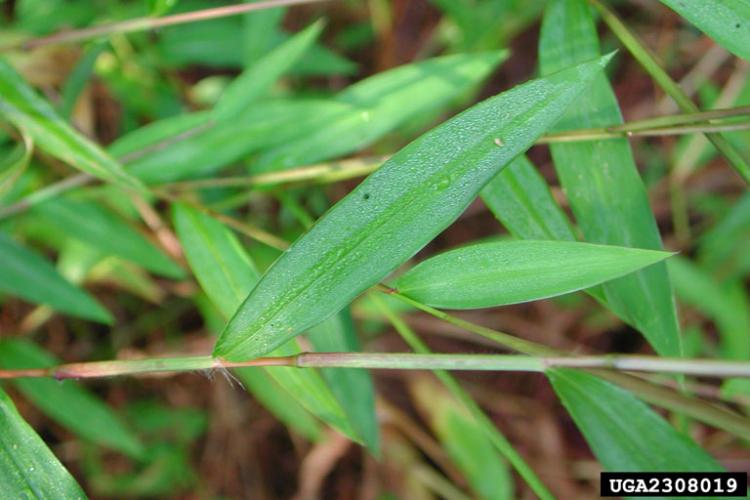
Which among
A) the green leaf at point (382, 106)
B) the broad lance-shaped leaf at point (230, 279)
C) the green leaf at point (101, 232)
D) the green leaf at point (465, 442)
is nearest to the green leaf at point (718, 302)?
the green leaf at point (465, 442)

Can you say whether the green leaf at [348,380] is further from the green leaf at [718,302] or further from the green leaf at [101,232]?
the green leaf at [718,302]

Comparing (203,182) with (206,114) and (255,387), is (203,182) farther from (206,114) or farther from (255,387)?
(255,387)

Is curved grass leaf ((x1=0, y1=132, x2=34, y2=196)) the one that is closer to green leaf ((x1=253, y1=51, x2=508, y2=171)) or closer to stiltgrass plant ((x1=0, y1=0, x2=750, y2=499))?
stiltgrass plant ((x1=0, y1=0, x2=750, y2=499))

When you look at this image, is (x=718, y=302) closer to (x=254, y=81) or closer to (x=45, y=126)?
(x=254, y=81)

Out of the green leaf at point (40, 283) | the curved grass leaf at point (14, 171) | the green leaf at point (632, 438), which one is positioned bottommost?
the green leaf at point (632, 438)

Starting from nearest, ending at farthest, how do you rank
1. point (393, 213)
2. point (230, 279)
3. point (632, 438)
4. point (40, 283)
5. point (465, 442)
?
point (393, 213) < point (632, 438) < point (230, 279) < point (40, 283) < point (465, 442)

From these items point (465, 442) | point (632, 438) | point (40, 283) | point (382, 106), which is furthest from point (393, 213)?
point (465, 442)

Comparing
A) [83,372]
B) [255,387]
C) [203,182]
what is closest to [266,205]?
[255,387]

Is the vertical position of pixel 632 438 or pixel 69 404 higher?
pixel 69 404
